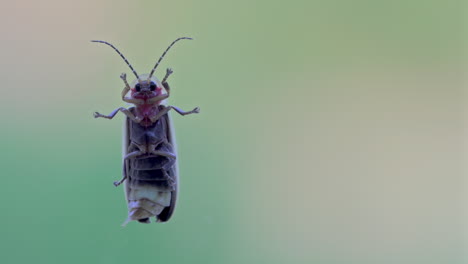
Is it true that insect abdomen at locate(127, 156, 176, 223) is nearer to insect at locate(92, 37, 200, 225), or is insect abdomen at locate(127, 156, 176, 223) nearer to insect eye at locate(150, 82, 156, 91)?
insect at locate(92, 37, 200, 225)

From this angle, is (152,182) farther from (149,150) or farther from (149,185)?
(149,150)

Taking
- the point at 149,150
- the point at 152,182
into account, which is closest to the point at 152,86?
the point at 149,150

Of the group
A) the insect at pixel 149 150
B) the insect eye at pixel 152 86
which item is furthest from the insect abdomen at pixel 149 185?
the insect eye at pixel 152 86

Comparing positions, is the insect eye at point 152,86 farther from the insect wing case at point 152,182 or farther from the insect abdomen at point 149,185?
the insect abdomen at point 149,185

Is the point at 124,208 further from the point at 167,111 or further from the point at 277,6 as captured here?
the point at 277,6

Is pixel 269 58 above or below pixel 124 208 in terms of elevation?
above

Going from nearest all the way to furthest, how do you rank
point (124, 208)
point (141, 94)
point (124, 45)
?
1. point (141, 94)
2. point (124, 208)
3. point (124, 45)

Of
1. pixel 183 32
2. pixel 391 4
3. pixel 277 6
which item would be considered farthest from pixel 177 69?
pixel 391 4

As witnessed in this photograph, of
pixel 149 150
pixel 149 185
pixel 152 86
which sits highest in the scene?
pixel 152 86
